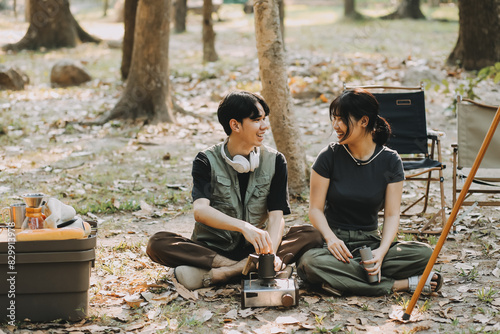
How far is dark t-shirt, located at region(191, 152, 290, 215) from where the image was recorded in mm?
3889

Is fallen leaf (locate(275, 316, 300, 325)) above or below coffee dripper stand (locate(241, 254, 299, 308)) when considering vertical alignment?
below

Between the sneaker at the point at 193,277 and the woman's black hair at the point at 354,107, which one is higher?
the woman's black hair at the point at 354,107

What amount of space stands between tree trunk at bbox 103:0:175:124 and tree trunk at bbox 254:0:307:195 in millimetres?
3542

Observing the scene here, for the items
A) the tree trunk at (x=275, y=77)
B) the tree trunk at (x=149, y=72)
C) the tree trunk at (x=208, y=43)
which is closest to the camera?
the tree trunk at (x=275, y=77)

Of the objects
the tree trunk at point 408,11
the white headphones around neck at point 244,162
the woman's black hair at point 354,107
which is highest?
the tree trunk at point 408,11

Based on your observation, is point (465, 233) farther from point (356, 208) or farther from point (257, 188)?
point (257, 188)

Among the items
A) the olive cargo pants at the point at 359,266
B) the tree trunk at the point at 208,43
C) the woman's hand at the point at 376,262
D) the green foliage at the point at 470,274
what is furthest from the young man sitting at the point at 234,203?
the tree trunk at the point at 208,43

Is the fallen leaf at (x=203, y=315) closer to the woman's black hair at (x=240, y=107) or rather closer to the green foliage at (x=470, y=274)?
the woman's black hair at (x=240, y=107)

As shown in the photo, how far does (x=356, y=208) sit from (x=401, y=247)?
15.0 inches

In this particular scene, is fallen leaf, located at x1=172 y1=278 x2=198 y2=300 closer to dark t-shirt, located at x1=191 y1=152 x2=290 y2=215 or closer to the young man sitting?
the young man sitting

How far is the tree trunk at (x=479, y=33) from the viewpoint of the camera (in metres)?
10.8

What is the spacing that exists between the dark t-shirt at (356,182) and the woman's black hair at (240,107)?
0.55m

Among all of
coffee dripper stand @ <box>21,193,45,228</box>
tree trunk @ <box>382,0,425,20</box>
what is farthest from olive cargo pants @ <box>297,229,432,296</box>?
tree trunk @ <box>382,0,425,20</box>

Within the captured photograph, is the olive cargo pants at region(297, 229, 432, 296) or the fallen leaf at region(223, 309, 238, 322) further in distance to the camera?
the olive cargo pants at region(297, 229, 432, 296)
